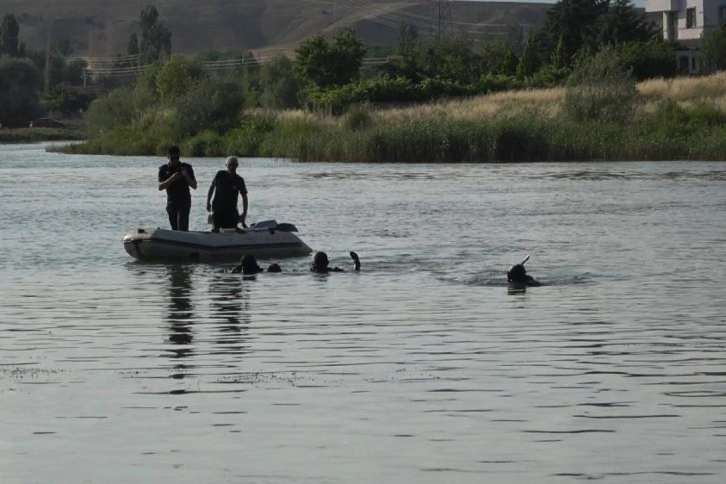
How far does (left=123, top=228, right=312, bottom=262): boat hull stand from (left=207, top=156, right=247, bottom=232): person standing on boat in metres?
0.30

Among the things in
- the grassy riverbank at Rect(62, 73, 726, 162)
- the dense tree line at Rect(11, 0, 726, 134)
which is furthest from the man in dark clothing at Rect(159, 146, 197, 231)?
the dense tree line at Rect(11, 0, 726, 134)

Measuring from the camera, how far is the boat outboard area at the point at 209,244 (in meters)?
24.1

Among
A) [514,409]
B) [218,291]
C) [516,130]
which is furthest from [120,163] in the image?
[514,409]

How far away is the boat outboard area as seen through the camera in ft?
79.0

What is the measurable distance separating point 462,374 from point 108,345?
12.5 ft

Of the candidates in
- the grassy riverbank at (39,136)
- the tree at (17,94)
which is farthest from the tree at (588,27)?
the tree at (17,94)

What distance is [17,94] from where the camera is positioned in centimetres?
15562

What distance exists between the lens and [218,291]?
21.0 meters

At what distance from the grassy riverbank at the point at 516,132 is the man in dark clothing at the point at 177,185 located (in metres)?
33.5

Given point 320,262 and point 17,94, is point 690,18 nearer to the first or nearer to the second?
point 17,94

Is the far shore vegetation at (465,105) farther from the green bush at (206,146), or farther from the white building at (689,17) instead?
the white building at (689,17)

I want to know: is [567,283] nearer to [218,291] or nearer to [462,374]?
[218,291]

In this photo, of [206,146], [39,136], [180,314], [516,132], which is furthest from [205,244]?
[39,136]

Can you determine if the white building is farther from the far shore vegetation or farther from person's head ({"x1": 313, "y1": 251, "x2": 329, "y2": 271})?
person's head ({"x1": 313, "y1": 251, "x2": 329, "y2": 271})
